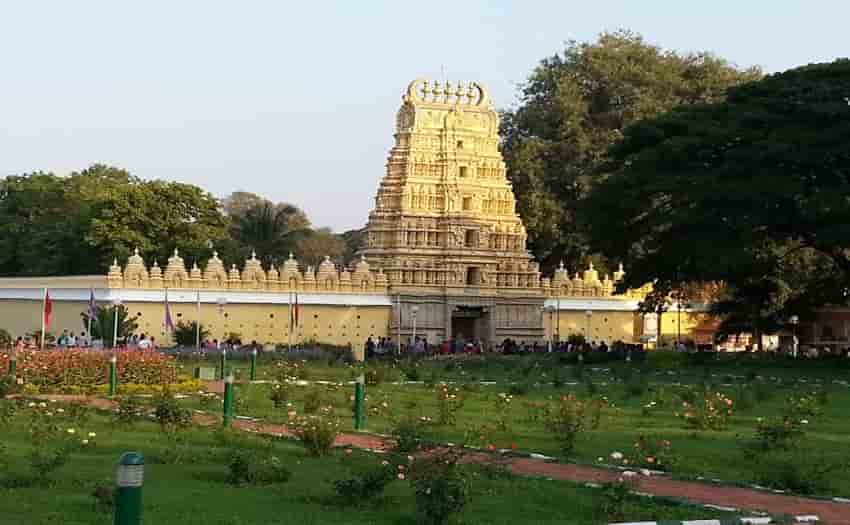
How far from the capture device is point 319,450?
16.7 m

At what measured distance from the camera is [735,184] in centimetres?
3972

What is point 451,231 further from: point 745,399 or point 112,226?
point 745,399

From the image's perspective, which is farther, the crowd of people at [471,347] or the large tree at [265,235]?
the large tree at [265,235]

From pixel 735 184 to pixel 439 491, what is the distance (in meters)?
29.7

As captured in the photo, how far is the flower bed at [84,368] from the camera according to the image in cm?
2720

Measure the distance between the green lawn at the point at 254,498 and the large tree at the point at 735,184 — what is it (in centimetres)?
2563

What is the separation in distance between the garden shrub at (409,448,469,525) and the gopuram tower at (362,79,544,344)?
142 ft

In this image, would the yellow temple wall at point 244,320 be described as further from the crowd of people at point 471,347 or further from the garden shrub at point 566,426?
the garden shrub at point 566,426

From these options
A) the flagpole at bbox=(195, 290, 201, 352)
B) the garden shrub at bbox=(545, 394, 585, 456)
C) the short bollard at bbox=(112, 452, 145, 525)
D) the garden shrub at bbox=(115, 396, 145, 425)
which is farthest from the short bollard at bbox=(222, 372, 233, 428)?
the flagpole at bbox=(195, 290, 201, 352)

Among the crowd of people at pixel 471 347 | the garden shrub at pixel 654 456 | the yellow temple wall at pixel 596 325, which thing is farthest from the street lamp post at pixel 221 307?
the garden shrub at pixel 654 456

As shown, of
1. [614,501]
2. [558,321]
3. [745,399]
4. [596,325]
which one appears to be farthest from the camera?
[596,325]

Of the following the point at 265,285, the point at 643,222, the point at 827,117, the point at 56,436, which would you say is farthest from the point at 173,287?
the point at 56,436

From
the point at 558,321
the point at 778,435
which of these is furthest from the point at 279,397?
the point at 558,321

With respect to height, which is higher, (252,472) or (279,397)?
(279,397)
